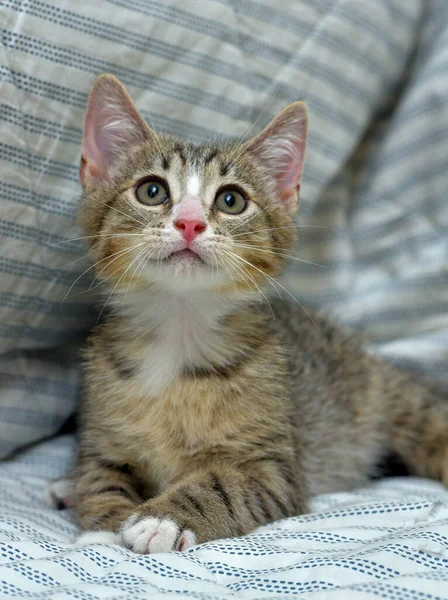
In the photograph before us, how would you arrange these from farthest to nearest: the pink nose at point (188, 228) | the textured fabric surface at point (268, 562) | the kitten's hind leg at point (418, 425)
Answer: the kitten's hind leg at point (418, 425) → the pink nose at point (188, 228) → the textured fabric surface at point (268, 562)

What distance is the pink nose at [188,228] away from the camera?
1267mm

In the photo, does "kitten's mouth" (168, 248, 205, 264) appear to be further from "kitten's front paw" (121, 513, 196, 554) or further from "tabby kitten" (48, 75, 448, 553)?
"kitten's front paw" (121, 513, 196, 554)

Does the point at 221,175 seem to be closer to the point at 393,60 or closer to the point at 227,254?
the point at 227,254

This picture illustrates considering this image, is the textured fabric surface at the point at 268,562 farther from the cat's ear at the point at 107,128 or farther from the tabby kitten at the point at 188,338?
the cat's ear at the point at 107,128

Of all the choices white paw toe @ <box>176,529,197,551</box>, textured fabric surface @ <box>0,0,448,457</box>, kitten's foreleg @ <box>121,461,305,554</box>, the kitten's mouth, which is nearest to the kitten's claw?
textured fabric surface @ <box>0,0,448,457</box>

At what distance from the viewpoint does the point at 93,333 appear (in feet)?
5.32

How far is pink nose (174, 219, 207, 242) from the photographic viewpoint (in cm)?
127

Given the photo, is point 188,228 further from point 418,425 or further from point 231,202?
point 418,425

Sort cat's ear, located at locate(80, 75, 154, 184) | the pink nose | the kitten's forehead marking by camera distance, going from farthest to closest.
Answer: cat's ear, located at locate(80, 75, 154, 184), the kitten's forehead marking, the pink nose

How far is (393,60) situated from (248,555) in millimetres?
1602

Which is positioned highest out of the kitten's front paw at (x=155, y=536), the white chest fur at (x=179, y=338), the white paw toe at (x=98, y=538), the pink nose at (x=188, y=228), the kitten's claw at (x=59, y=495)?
the pink nose at (x=188, y=228)

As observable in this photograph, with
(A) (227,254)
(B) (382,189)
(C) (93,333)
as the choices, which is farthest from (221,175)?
(B) (382,189)

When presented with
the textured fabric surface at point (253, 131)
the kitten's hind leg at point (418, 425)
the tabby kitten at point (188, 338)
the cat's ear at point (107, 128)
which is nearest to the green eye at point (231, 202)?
the tabby kitten at point (188, 338)

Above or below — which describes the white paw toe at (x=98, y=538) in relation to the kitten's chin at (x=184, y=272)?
below
